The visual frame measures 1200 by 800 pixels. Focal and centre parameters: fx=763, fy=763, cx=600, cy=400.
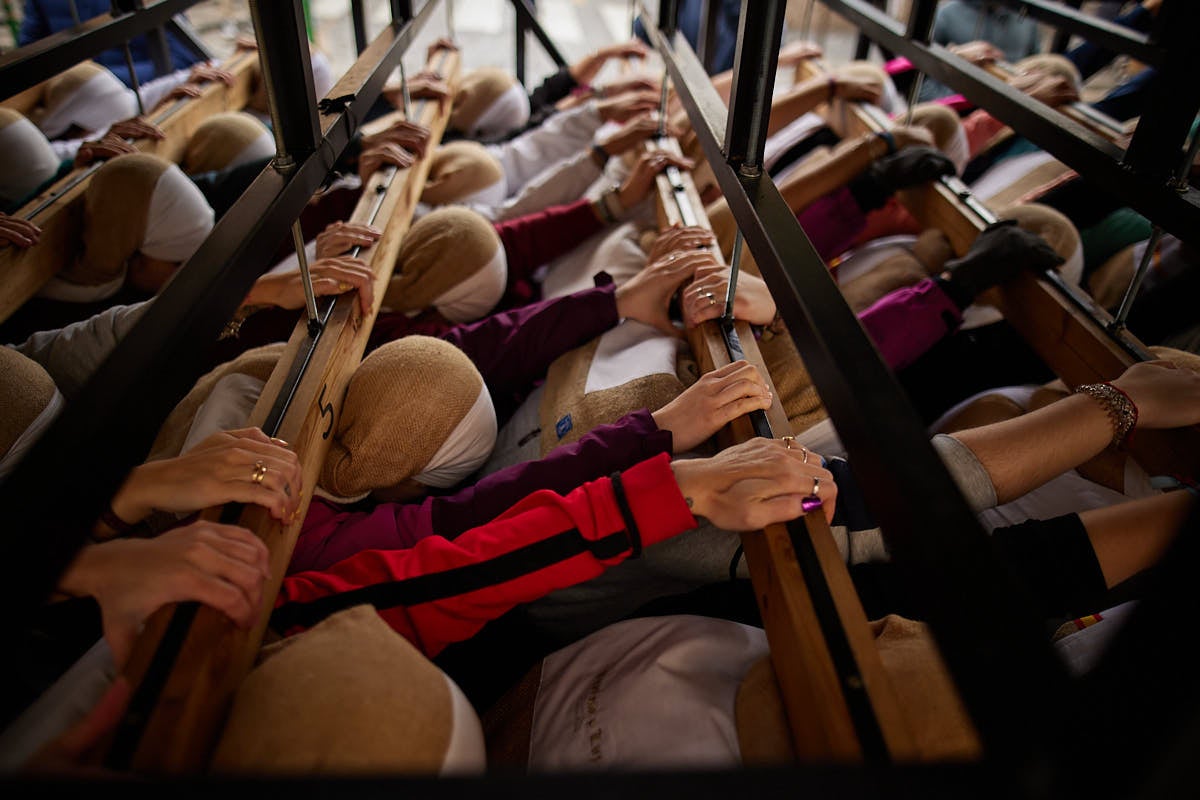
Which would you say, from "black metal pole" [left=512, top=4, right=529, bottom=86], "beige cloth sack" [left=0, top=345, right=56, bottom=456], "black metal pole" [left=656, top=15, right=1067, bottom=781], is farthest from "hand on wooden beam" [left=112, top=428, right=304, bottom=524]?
"black metal pole" [left=512, top=4, right=529, bottom=86]

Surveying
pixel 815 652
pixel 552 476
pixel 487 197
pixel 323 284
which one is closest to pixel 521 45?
pixel 487 197

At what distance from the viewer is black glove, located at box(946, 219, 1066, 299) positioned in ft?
3.93

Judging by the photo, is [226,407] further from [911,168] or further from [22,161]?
[911,168]

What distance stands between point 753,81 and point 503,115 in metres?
1.71

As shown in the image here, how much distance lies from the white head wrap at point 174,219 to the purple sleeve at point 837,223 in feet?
3.79

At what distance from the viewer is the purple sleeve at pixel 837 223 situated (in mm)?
1563

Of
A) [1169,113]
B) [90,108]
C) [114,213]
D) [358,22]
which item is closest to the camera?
[1169,113]

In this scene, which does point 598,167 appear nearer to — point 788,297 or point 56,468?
point 788,297

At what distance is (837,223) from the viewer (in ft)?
5.14

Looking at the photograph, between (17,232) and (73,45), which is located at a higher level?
(73,45)

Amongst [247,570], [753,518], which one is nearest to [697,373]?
[753,518]

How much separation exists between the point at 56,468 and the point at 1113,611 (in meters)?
1.05

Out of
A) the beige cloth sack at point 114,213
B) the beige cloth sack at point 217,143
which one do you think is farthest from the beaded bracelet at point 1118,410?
the beige cloth sack at point 217,143

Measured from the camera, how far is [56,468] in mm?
479
